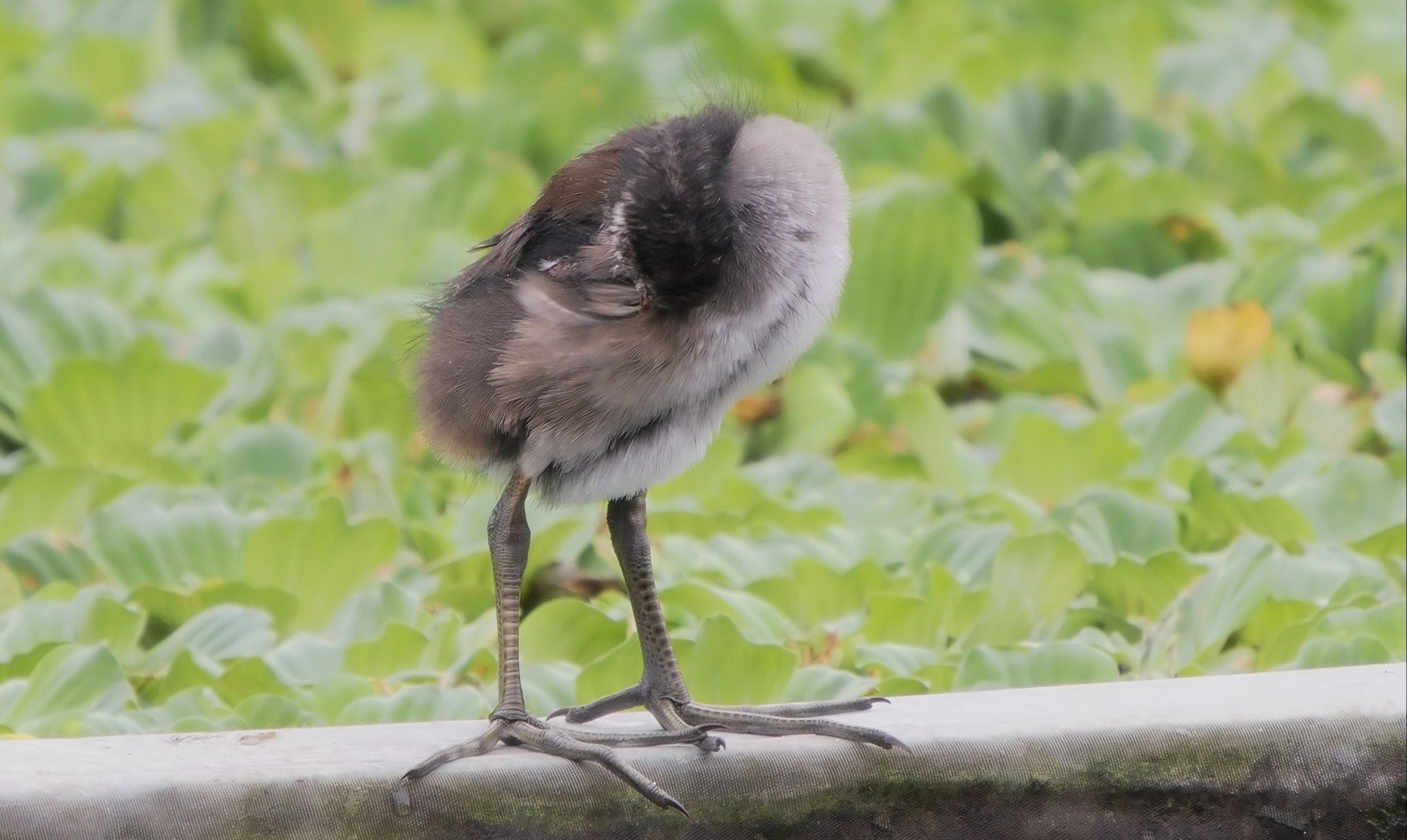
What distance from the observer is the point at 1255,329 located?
374cm

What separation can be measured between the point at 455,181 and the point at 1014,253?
4.66ft

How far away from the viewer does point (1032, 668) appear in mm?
2611

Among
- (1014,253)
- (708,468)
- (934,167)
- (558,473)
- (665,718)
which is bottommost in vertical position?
(665,718)

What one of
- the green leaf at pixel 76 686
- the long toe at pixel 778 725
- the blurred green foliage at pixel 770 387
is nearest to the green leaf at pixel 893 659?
the blurred green foliage at pixel 770 387

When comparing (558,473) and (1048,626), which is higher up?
(558,473)

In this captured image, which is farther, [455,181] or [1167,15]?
[1167,15]

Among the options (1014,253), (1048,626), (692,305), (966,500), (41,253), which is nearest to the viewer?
(692,305)

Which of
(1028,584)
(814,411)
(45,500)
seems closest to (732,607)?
(1028,584)

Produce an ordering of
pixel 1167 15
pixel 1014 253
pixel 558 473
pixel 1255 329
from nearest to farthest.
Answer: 1. pixel 558 473
2. pixel 1255 329
3. pixel 1014 253
4. pixel 1167 15

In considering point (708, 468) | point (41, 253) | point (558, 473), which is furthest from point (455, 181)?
point (558, 473)

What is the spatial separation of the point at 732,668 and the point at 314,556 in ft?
2.81

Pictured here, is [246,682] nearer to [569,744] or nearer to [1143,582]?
[569,744]

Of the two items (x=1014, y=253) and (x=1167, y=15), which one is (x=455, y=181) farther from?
(x=1167, y=15)

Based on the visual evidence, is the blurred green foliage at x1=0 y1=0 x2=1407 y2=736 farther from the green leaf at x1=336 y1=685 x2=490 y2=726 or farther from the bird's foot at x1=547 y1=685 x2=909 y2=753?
the bird's foot at x1=547 y1=685 x2=909 y2=753
